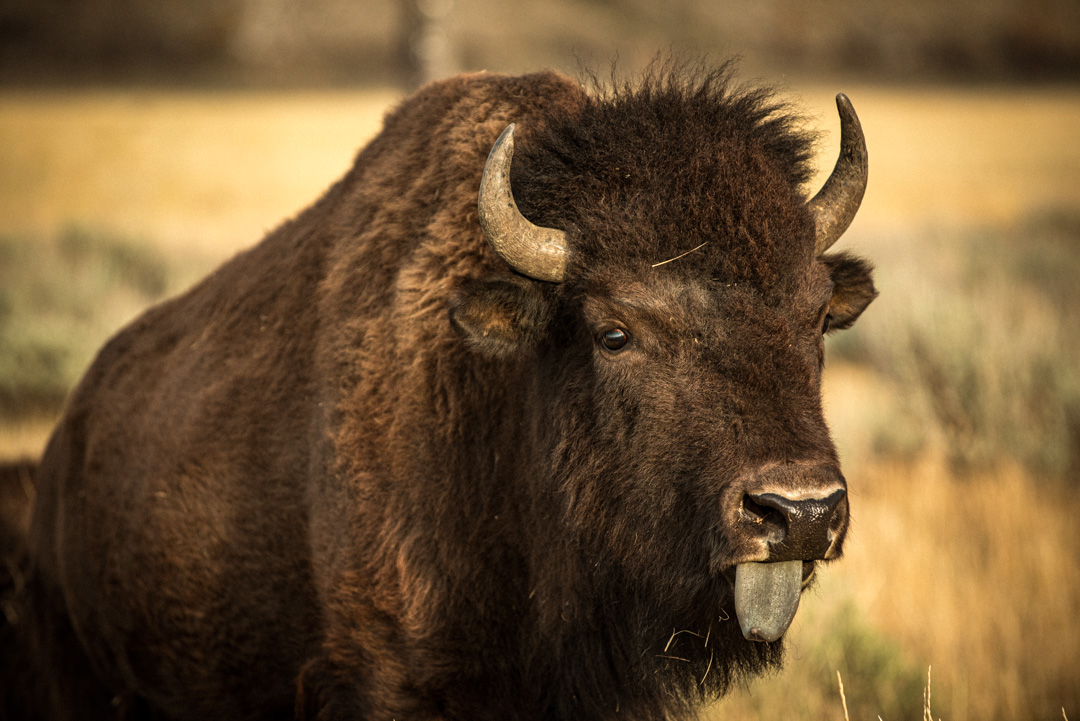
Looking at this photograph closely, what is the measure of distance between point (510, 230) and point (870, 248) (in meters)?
14.9

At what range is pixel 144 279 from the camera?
45.5ft

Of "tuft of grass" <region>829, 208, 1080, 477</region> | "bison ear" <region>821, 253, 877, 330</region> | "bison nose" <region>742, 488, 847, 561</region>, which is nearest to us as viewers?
"bison nose" <region>742, 488, 847, 561</region>

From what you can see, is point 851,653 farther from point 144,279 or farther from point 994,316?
point 144,279

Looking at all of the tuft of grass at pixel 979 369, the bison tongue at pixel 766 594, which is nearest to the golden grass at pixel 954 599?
the tuft of grass at pixel 979 369

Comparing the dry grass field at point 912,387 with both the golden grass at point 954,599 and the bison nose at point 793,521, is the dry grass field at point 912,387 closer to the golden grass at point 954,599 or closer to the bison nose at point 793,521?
the golden grass at point 954,599

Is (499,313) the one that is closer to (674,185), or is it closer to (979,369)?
(674,185)

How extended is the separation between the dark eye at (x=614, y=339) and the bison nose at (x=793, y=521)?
0.66m

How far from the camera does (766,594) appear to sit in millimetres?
2553

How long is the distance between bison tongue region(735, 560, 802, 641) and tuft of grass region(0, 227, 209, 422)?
858cm

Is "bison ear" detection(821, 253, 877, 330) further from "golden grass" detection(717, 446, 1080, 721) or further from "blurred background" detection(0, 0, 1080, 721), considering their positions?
"golden grass" detection(717, 446, 1080, 721)

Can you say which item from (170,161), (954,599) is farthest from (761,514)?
(170,161)

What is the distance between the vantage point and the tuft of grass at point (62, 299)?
9.48 m

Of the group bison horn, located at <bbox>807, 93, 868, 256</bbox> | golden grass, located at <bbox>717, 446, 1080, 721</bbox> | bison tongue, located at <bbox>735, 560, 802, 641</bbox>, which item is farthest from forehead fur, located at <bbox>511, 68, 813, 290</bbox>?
golden grass, located at <bbox>717, 446, 1080, 721</bbox>

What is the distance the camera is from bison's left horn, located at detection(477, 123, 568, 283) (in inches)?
110
